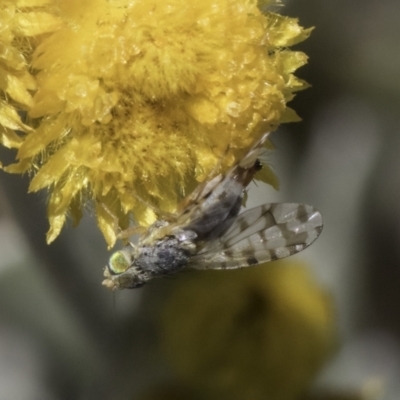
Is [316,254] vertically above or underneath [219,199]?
underneath

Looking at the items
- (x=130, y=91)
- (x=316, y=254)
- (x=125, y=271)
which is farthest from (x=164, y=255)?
(x=316, y=254)

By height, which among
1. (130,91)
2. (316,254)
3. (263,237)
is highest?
(130,91)

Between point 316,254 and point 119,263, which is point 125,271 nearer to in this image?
point 119,263

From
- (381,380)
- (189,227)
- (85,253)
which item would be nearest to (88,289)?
(85,253)

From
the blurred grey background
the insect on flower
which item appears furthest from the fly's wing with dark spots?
the blurred grey background

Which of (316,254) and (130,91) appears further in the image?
(316,254)

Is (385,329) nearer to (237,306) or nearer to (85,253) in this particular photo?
(237,306)

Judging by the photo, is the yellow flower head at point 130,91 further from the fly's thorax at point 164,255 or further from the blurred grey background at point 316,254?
the blurred grey background at point 316,254
